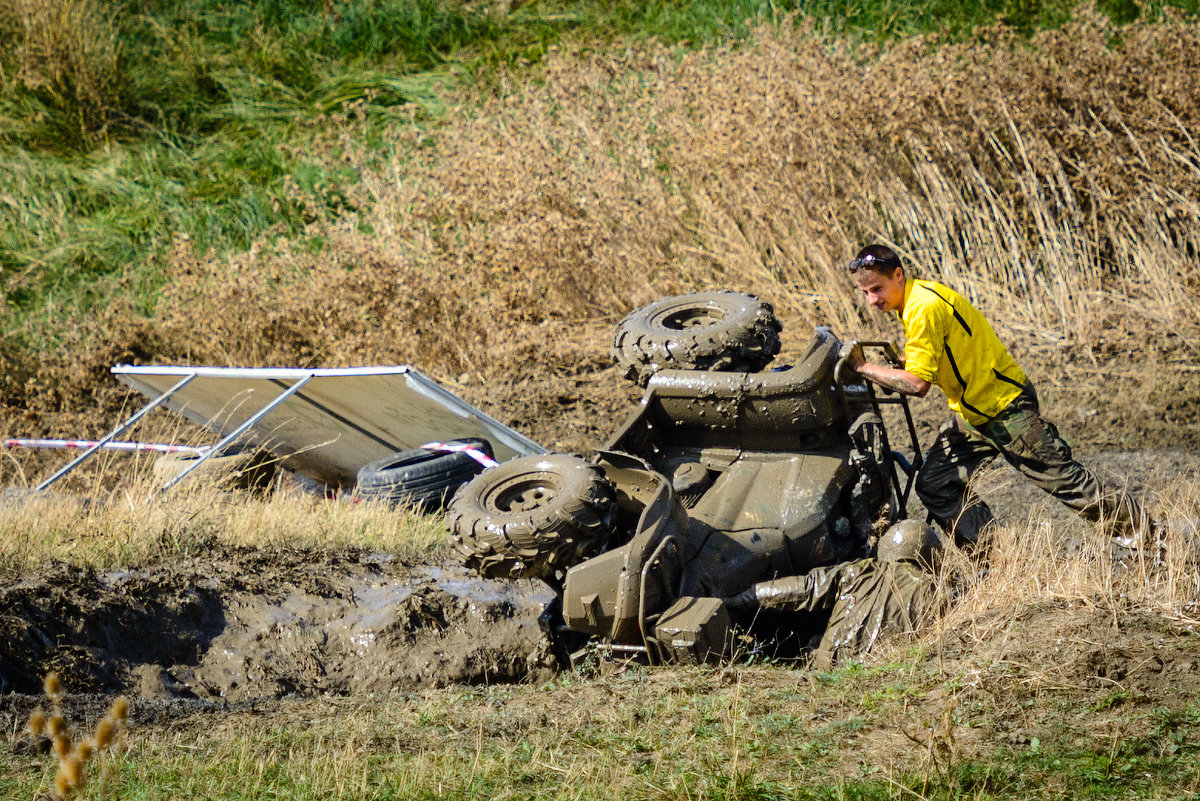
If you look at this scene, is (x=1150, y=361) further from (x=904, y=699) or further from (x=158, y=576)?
(x=158, y=576)

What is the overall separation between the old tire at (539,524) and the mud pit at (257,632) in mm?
650

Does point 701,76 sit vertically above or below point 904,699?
above

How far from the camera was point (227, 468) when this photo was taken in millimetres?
9289

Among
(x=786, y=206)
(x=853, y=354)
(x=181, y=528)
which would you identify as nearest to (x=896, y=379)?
(x=853, y=354)

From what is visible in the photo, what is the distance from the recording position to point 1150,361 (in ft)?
33.0

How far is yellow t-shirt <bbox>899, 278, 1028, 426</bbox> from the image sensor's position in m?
5.99

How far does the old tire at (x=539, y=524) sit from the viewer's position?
18.0 feet

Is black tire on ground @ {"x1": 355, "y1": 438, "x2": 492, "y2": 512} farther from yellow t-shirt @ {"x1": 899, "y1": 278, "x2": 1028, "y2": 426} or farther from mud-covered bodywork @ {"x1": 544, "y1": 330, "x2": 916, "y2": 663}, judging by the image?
→ yellow t-shirt @ {"x1": 899, "y1": 278, "x2": 1028, "y2": 426}

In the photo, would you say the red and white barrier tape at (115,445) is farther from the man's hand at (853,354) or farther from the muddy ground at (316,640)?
the man's hand at (853,354)

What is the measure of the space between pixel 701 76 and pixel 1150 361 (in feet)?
17.4

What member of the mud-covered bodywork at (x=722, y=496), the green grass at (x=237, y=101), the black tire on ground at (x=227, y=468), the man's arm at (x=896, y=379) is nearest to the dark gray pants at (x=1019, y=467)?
the mud-covered bodywork at (x=722, y=496)

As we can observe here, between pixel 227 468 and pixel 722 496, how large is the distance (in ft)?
15.2

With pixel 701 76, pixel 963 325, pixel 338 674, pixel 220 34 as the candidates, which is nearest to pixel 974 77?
pixel 701 76

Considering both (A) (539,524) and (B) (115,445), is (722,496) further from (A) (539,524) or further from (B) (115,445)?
(B) (115,445)
